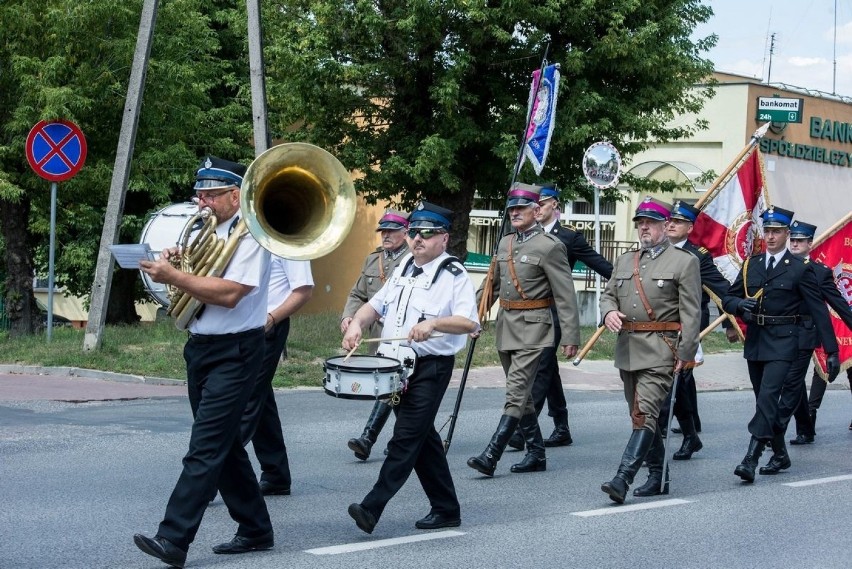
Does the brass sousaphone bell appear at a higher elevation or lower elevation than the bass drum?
higher

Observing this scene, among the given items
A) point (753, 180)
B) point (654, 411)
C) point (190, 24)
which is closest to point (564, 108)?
point (190, 24)

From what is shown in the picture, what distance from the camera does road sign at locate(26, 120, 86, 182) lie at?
51.0 feet

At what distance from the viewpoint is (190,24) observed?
21969 millimetres

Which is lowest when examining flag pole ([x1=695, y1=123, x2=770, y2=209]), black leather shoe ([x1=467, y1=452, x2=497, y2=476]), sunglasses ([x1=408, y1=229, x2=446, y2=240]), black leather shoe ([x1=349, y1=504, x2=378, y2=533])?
black leather shoe ([x1=467, y1=452, x2=497, y2=476])

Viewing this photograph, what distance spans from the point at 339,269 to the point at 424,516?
93.3ft

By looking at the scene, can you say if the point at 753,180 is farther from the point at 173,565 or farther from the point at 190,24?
the point at 190,24

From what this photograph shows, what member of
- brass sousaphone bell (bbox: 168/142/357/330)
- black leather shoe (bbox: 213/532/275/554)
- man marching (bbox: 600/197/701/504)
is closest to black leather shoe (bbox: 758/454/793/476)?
man marching (bbox: 600/197/701/504)

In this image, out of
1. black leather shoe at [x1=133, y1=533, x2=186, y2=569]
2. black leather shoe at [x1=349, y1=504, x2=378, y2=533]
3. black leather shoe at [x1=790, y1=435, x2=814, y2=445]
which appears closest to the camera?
black leather shoe at [x1=133, y1=533, x2=186, y2=569]

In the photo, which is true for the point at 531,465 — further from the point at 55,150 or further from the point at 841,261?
the point at 55,150

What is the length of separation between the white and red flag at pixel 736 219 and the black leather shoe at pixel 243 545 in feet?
20.5

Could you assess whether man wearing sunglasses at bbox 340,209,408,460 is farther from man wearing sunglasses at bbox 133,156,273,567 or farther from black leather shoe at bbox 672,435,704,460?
man wearing sunglasses at bbox 133,156,273,567

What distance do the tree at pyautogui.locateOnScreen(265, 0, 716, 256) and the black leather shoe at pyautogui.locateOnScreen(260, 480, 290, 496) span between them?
14166 mm

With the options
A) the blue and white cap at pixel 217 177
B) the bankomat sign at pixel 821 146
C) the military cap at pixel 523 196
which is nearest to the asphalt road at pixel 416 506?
the blue and white cap at pixel 217 177

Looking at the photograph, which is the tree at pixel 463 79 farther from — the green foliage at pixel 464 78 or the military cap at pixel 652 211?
the military cap at pixel 652 211
